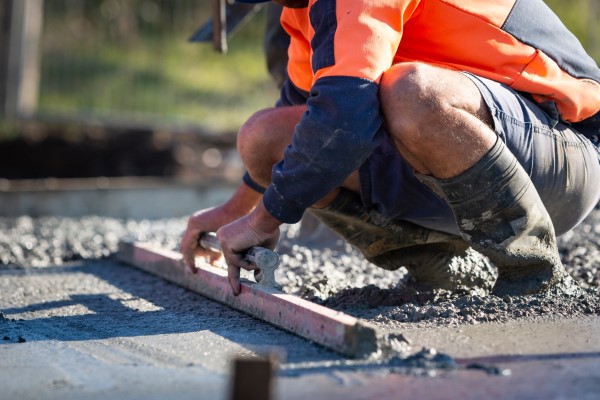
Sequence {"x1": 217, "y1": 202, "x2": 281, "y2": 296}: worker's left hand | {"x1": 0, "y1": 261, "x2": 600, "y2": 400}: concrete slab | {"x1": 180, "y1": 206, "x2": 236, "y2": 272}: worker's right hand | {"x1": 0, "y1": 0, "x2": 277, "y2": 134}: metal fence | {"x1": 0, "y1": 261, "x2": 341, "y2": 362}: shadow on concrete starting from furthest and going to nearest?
{"x1": 0, "y1": 0, "x2": 277, "y2": 134}: metal fence, {"x1": 180, "y1": 206, "x2": 236, "y2": 272}: worker's right hand, {"x1": 217, "y1": 202, "x2": 281, "y2": 296}: worker's left hand, {"x1": 0, "y1": 261, "x2": 341, "y2": 362}: shadow on concrete, {"x1": 0, "y1": 261, "x2": 600, "y2": 400}: concrete slab

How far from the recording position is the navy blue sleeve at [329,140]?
2.32 m

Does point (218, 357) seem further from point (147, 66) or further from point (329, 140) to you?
point (147, 66)

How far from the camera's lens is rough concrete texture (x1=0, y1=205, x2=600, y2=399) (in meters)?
1.95

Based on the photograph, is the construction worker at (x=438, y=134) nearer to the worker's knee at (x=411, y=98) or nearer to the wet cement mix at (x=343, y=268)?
the worker's knee at (x=411, y=98)

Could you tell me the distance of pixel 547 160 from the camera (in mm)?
2566

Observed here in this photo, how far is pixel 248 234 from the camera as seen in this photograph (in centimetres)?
258

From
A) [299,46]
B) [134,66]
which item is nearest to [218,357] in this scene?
[299,46]

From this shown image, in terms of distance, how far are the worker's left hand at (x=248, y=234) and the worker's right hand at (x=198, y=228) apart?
408 millimetres

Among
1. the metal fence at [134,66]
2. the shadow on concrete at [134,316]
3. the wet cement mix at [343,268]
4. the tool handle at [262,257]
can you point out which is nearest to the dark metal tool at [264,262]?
the tool handle at [262,257]

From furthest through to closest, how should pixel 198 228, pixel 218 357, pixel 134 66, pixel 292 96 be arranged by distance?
pixel 134 66 < pixel 292 96 < pixel 198 228 < pixel 218 357

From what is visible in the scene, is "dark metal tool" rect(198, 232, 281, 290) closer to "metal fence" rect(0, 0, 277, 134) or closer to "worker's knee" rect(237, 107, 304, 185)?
"worker's knee" rect(237, 107, 304, 185)

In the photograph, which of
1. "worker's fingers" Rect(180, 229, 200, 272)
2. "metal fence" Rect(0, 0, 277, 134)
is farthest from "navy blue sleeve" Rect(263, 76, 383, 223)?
"metal fence" Rect(0, 0, 277, 134)

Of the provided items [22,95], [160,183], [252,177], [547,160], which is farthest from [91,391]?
[22,95]

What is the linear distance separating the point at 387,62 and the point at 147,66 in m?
6.55
